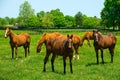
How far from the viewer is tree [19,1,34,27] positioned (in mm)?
173750

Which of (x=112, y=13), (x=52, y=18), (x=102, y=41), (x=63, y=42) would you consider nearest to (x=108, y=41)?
(x=102, y=41)

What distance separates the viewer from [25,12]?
176 m

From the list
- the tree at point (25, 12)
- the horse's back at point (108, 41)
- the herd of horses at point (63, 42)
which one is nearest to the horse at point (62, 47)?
the herd of horses at point (63, 42)

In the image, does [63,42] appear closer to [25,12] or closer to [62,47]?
[62,47]

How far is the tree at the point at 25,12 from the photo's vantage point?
173750 millimetres

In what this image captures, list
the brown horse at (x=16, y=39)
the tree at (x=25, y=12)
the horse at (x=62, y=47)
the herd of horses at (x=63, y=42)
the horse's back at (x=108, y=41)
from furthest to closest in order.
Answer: the tree at (x=25, y=12) < the brown horse at (x=16, y=39) < the horse's back at (x=108, y=41) < the herd of horses at (x=63, y=42) < the horse at (x=62, y=47)

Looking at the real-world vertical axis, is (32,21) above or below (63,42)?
above

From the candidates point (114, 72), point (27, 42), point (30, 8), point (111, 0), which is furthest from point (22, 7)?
point (114, 72)

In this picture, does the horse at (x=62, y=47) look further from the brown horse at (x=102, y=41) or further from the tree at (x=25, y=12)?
the tree at (x=25, y=12)

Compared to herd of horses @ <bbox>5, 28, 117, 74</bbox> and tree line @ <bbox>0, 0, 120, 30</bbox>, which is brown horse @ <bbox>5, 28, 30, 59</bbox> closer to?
herd of horses @ <bbox>5, 28, 117, 74</bbox>

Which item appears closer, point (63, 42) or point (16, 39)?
point (63, 42)

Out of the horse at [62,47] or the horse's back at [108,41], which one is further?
the horse's back at [108,41]

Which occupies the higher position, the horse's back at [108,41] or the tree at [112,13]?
the tree at [112,13]

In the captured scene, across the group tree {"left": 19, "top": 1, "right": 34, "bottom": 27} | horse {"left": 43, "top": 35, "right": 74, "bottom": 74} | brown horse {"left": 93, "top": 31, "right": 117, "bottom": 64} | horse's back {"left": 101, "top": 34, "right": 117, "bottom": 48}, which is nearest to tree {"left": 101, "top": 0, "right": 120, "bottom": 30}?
tree {"left": 19, "top": 1, "right": 34, "bottom": 27}
